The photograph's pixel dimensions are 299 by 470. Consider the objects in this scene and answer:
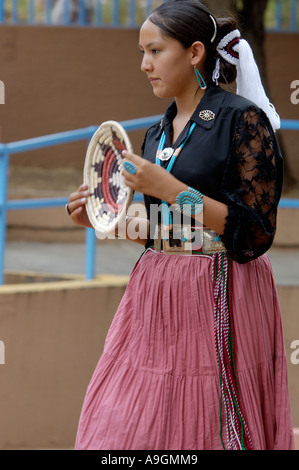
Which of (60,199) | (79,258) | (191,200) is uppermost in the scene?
(60,199)

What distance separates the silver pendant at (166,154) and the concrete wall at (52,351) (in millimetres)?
2047

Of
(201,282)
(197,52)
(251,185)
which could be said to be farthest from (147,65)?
(201,282)

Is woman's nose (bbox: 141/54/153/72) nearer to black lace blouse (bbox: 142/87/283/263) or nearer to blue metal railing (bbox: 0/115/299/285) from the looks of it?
black lace blouse (bbox: 142/87/283/263)

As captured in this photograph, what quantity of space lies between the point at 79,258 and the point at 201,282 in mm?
4161

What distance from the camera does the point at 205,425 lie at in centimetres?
Answer: 252

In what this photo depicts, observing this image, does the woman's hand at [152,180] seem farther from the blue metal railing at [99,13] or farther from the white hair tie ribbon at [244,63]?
the blue metal railing at [99,13]

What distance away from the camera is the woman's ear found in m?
2.59

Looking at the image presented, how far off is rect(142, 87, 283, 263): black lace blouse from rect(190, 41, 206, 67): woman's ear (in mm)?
161

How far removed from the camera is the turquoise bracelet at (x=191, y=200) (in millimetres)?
2428

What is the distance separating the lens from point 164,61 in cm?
257

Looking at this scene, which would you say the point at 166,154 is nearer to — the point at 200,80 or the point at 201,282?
the point at 200,80

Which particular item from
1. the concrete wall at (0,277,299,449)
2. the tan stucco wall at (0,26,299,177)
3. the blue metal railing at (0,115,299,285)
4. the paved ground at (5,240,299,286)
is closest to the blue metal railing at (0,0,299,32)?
the tan stucco wall at (0,26,299,177)

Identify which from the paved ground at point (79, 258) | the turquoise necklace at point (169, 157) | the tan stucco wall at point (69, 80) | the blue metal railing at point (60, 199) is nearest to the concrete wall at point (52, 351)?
the blue metal railing at point (60, 199)
